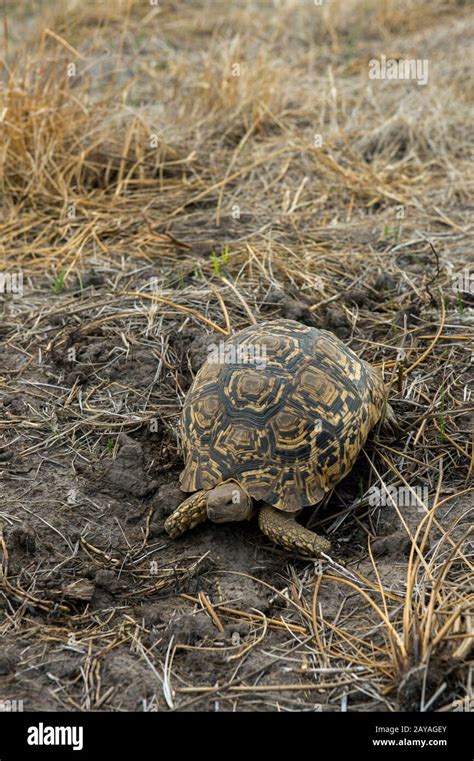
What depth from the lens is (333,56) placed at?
7.94 meters

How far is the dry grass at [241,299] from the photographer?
9.21 feet

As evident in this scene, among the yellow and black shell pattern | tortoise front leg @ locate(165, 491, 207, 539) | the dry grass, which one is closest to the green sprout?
the dry grass

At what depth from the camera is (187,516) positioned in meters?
3.29

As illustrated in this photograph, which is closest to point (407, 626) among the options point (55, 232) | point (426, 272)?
point (426, 272)

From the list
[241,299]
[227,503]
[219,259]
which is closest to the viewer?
[227,503]

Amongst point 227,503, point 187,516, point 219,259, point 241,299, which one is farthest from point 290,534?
point 219,259

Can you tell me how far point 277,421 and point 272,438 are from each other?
0.07 m

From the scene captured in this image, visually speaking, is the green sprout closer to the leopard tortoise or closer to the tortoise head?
the leopard tortoise

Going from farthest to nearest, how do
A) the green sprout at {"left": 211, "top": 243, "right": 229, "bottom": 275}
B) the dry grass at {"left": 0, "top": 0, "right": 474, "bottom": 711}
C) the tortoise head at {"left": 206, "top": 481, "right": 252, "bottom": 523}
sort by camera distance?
the green sprout at {"left": 211, "top": 243, "right": 229, "bottom": 275}, the tortoise head at {"left": 206, "top": 481, "right": 252, "bottom": 523}, the dry grass at {"left": 0, "top": 0, "right": 474, "bottom": 711}

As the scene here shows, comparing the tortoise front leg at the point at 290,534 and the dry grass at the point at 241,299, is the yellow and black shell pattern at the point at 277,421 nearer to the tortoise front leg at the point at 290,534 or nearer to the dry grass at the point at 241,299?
the tortoise front leg at the point at 290,534

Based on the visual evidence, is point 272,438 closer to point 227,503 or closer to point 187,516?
point 227,503

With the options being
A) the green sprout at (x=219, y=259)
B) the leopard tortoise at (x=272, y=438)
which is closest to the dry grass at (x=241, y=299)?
the green sprout at (x=219, y=259)

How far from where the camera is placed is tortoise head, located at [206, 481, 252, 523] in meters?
3.19
